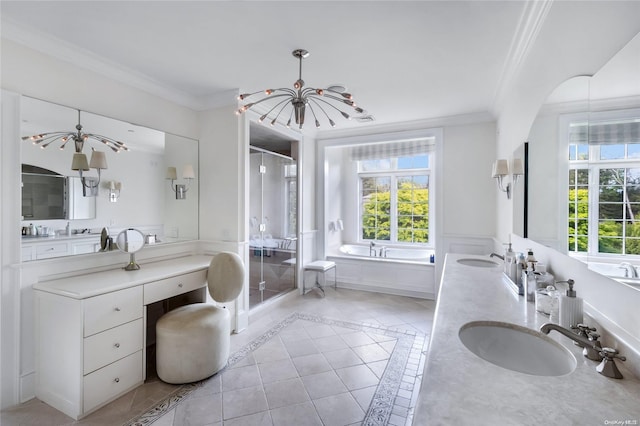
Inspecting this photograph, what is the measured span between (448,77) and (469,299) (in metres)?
2.20

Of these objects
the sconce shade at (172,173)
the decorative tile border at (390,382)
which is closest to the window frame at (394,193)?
the decorative tile border at (390,382)

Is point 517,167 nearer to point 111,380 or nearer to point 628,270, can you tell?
point 628,270

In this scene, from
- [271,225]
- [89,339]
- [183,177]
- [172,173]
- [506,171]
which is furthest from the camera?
[271,225]

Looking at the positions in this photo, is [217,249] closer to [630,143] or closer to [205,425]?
[205,425]

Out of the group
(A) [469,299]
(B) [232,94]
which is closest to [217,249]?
(B) [232,94]

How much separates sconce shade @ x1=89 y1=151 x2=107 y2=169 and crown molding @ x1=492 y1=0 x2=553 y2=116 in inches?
131

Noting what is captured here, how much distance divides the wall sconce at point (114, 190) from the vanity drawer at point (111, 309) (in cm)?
93

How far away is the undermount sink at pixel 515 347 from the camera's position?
3.76ft

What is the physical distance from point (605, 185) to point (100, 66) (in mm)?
3436

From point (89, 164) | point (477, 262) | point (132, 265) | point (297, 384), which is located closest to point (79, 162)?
point (89, 164)

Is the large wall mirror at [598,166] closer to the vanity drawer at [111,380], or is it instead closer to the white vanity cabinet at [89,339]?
the white vanity cabinet at [89,339]

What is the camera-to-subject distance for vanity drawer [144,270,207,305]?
91.8 inches

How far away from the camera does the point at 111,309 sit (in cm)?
206

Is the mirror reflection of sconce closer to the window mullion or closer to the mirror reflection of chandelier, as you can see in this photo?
the window mullion
